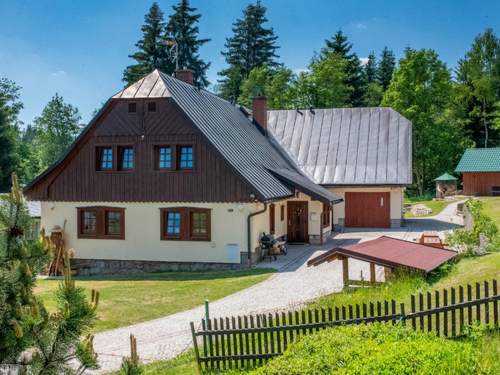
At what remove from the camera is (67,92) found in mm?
67562

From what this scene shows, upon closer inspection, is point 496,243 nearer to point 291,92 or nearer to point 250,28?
point 291,92

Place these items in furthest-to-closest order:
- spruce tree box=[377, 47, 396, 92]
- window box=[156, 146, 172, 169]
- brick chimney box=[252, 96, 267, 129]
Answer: spruce tree box=[377, 47, 396, 92] < brick chimney box=[252, 96, 267, 129] < window box=[156, 146, 172, 169]

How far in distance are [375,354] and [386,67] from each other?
63.0 meters

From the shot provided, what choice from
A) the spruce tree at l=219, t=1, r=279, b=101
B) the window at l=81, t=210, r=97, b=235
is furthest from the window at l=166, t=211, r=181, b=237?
the spruce tree at l=219, t=1, r=279, b=101

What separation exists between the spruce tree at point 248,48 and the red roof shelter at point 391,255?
46.8 m

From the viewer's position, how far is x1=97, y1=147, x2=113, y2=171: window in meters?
21.0

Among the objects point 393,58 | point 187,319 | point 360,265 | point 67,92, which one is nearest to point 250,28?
point 393,58

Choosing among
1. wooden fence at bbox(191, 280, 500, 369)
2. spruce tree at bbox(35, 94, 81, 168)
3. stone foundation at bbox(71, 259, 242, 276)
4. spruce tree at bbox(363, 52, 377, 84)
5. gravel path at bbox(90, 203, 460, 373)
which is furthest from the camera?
spruce tree at bbox(35, 94, 81, 168)

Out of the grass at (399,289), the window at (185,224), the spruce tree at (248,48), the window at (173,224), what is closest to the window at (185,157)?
the window at (185,224)

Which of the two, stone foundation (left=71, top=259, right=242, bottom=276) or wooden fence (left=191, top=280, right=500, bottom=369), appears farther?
stone foundation (left=71, top=259, right=242, bottom=276)

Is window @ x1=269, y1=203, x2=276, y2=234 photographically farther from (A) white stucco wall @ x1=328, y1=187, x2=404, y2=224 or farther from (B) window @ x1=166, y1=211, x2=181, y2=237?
(A) white stucco wall @ x1=328, y1=187, x2=404, y2=224

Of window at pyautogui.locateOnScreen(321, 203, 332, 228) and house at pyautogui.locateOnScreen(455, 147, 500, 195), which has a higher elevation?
house at pyautogui.locateOnScreen(455, 147, 500, 195)

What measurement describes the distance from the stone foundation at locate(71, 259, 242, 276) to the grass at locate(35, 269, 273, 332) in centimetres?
58

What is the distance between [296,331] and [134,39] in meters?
49.2
